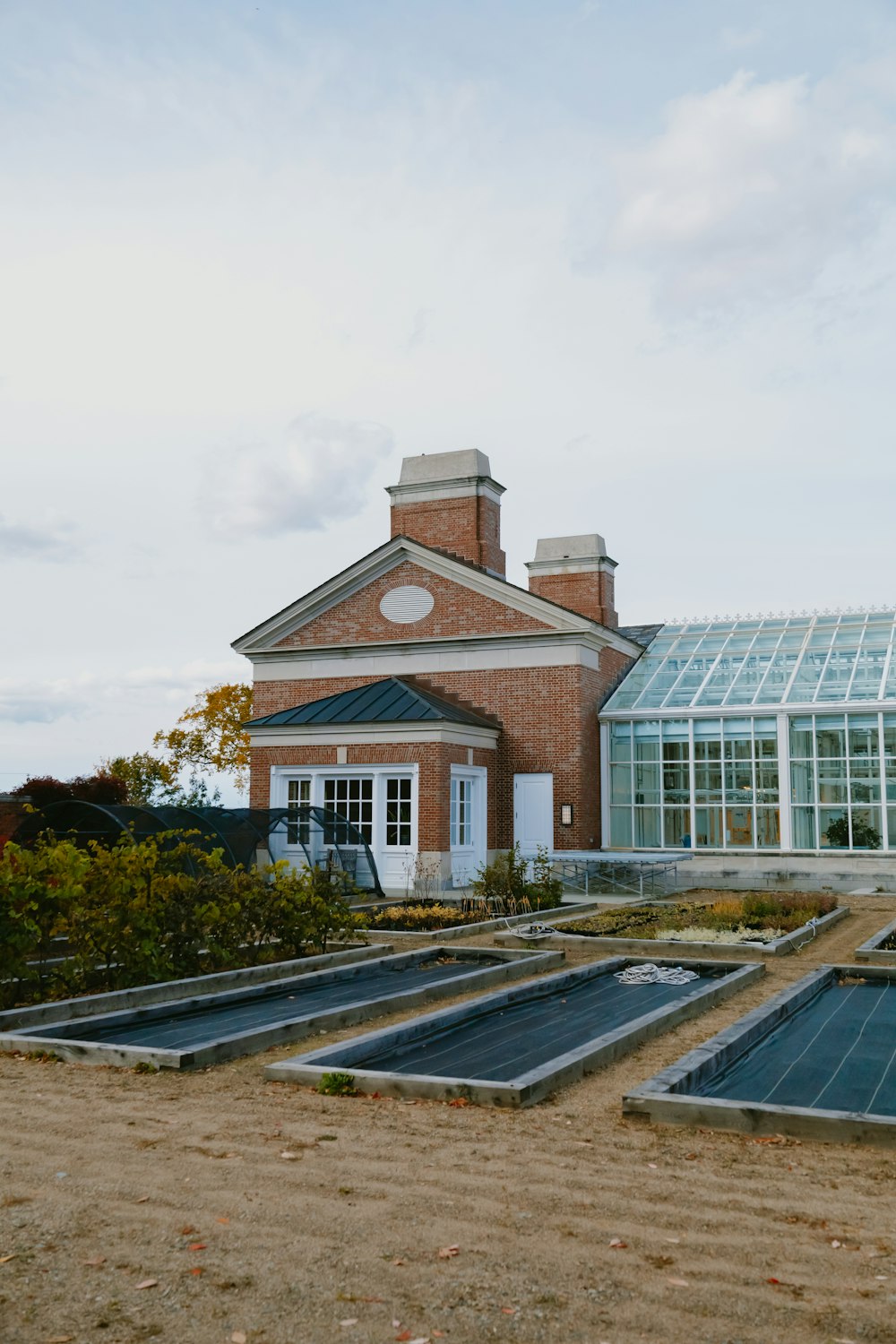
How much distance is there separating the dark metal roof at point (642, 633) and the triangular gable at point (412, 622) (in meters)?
1.82

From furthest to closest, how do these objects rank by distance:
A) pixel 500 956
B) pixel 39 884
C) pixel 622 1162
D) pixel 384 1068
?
pixel 500 956 → pixel 39 884 → pixel 384 1068 → pixel 622 1162

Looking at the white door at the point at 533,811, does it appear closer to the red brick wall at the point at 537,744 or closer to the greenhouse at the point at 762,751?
the red brick wall at the point at 537,744

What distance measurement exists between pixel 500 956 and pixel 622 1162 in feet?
22.7

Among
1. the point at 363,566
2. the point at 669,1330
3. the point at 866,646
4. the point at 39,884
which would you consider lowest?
the point at 669,1330

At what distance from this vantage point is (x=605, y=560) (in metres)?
30.4

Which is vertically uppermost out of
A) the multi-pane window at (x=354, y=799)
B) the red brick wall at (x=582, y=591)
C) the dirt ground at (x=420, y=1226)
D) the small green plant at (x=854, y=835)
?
the red brick wall at (x=582, y=591)

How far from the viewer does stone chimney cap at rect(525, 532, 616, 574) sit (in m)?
30.3

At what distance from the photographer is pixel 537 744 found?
23797 mm

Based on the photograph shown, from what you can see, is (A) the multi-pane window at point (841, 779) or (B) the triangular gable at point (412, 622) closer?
(A) the multi-pane window at point (841, 779)

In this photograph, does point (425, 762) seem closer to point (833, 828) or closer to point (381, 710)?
point (381, 710)

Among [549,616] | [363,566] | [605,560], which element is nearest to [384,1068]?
[549,616]

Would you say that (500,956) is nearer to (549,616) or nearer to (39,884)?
(39,884)

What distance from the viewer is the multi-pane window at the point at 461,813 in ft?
72.6

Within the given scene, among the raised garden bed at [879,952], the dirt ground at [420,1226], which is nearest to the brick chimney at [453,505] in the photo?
the raised garden bed at [879,952]
